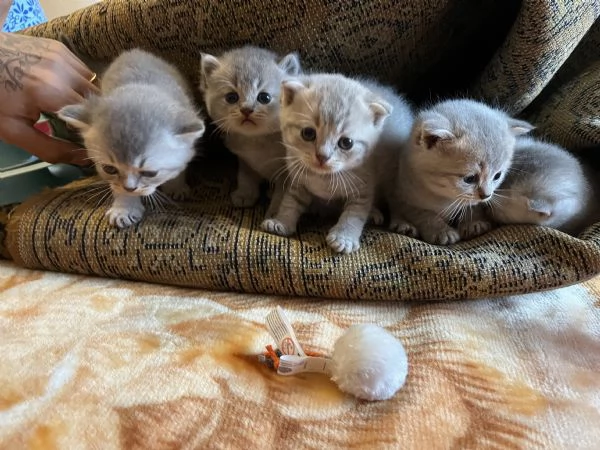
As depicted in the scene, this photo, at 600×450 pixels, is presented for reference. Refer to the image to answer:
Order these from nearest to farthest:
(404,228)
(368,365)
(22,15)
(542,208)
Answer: (368,365), (542,208), (404,228), (22,15)

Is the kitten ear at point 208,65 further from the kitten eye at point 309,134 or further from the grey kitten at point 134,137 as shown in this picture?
the kitten eye at point 309,134

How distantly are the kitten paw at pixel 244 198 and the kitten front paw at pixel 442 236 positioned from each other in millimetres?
423

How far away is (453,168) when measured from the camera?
1015 millimetres

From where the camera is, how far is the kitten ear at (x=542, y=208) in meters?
0.96

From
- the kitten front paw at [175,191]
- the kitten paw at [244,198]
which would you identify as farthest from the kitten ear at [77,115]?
the kitten paw at [244,198]

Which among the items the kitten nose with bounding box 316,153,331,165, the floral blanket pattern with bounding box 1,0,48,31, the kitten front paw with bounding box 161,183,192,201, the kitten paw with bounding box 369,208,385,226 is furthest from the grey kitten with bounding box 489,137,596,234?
the floral blanket pattern with bounding box 1,0,48,31

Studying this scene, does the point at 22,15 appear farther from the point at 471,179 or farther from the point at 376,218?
the point at 471,179

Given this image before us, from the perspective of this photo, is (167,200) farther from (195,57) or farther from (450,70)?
(450,70)

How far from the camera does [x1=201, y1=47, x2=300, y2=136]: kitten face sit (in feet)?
3.71

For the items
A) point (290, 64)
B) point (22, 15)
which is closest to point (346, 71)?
point (290, 64)

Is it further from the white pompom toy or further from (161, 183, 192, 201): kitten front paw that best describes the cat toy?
(161, 183, 192, 201): kitten front paw

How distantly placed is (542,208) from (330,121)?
1.50 feet

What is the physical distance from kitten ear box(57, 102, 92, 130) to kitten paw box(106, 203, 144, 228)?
0.18 m

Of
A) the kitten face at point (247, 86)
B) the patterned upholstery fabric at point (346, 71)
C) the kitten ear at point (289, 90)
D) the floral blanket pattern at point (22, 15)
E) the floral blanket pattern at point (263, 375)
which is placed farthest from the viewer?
the floral blanket pattern at point (22, 15)
